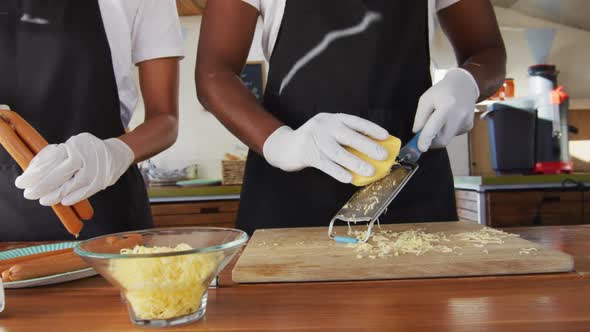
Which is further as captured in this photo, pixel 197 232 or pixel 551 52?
pixel 551 52

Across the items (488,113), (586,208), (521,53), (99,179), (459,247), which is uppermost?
(521,53)

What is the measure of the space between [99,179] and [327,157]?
0.51 metres

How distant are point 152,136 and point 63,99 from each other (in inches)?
10.0

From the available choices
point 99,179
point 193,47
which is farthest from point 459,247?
point 193,47

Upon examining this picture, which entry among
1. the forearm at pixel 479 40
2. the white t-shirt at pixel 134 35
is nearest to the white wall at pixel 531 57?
the forearm at pixel 479 40

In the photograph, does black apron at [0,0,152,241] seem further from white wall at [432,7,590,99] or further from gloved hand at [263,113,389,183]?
white wall at [432,7,590,99]

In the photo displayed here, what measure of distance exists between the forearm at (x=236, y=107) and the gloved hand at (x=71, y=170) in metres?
0.25

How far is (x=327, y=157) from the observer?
112 cm

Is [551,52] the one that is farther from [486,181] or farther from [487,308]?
[487,308]

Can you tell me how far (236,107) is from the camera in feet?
4.24

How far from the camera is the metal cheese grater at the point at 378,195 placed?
1.02m

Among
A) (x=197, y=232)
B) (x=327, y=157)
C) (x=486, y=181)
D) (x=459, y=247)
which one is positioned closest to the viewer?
(x=197, y=232)

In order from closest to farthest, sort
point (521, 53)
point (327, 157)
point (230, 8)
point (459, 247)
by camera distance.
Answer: point (459, 247)
point (327, 157)
point (230, 8)
point (521, 53)

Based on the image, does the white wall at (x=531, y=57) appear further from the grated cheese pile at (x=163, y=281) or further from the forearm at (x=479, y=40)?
the grated cheese pile at (x=163, y=281)
